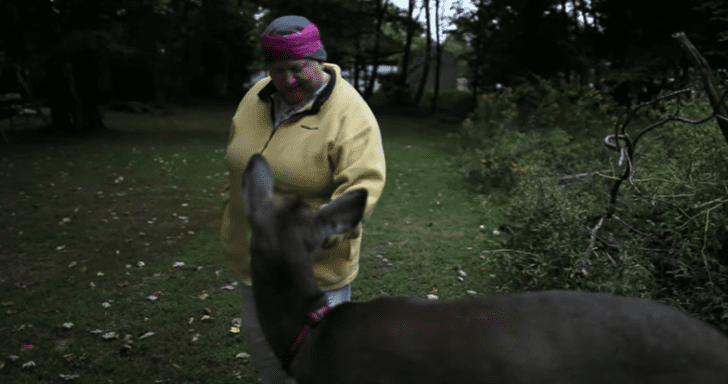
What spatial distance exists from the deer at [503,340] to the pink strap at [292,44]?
3.17ft

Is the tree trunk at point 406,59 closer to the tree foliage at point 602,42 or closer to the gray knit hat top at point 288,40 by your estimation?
the tree foliage at point 602,42

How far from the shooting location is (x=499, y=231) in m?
7.96

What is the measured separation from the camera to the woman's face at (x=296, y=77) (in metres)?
2.37

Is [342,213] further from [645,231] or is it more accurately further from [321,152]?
[645,231]

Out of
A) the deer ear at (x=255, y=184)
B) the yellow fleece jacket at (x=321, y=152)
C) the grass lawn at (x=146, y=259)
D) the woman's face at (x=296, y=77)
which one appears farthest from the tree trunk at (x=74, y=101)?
the deer ear at (x=255, y=184)

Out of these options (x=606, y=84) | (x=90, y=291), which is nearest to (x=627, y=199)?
(x=90, y=291)

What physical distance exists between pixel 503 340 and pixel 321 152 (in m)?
1.36

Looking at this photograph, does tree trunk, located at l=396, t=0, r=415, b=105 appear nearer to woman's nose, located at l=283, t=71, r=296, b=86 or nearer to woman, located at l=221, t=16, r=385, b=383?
woman, located at l=221, t=16, r=385, b=383

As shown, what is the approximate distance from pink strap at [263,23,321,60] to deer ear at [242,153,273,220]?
0.76m

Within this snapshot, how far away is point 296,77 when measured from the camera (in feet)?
7.86

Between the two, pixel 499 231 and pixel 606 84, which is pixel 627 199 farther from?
pixel 606 84

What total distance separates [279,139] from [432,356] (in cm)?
148

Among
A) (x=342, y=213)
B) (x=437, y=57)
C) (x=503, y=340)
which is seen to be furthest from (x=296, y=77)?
(x=437, y=57)

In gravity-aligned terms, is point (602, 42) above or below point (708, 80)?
above
